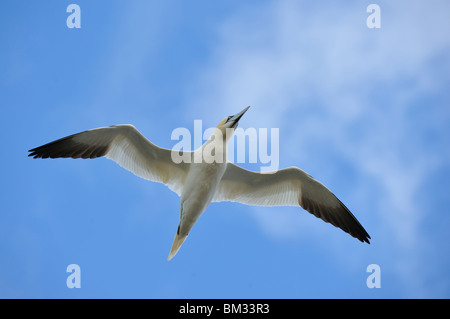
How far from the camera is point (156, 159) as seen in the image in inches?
474

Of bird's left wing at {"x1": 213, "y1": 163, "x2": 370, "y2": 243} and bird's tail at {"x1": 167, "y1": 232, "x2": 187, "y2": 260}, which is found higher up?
bird's left wing at {"x1": 213, "y1": 163, "x2": 370, "y2": 243}

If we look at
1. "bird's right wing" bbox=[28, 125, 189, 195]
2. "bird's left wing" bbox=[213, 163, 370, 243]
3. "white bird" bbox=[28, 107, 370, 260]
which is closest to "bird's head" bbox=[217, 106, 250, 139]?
"white bird" bbox=[28, 107, 370, 260]

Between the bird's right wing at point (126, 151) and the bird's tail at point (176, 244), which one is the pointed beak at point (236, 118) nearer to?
the bird's right wing at point (126, 151)

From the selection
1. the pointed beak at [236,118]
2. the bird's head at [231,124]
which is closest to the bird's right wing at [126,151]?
the bird's head at [231,124]

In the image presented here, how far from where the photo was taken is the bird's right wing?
11.5 metres

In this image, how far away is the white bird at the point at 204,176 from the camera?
1132 centimetres

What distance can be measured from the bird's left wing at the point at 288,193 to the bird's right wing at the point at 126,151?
50.2 inches

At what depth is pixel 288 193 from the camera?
12648 millimetres

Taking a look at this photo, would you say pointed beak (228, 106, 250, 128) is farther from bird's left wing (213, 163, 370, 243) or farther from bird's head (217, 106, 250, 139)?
bird's left wing (213, 163, 370, 243)

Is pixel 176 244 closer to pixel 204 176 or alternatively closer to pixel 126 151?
pixel 204 176

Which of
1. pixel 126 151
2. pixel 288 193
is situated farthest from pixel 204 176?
pixel 288 193

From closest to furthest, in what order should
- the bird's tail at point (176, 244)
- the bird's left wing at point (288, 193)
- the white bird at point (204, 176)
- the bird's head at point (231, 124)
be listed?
the white bird at point (204, 176) < the bird's tail at point (176, 244) < the bird's head at point (231, 124) < the bird's left wing at point (288, 193)
